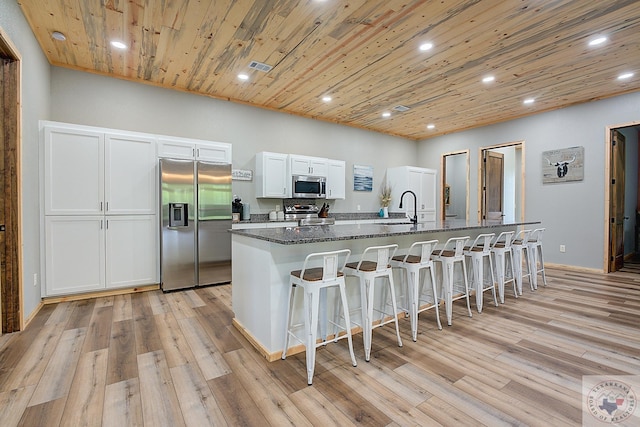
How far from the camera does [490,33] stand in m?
3.01

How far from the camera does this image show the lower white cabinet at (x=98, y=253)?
11.3ft

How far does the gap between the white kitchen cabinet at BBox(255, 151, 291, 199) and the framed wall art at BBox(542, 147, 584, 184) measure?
4.64 metres

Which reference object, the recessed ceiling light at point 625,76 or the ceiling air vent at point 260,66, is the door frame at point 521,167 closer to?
the recessed ceiling light at point 625,76

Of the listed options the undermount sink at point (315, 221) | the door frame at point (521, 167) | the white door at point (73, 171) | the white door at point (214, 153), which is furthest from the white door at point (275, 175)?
the door frame at point (521, 167)

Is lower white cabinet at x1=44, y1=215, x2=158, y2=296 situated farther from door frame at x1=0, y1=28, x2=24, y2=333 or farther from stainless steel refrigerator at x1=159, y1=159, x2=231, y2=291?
door frame at x1=0, y1=28, x2=24, y2=333

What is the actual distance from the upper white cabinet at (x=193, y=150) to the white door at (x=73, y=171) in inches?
27.3

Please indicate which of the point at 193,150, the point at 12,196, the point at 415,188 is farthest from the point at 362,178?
the point at 12,196

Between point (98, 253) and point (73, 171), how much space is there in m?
0.99

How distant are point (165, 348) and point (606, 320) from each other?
4.06 metres

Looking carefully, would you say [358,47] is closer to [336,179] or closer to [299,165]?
[299,165]

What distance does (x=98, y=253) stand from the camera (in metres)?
3.66

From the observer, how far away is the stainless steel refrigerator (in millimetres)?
3936

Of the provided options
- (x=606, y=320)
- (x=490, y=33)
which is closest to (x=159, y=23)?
(x=490, y=33)

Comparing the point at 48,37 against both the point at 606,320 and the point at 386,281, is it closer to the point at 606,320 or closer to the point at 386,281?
the point at 386,281
